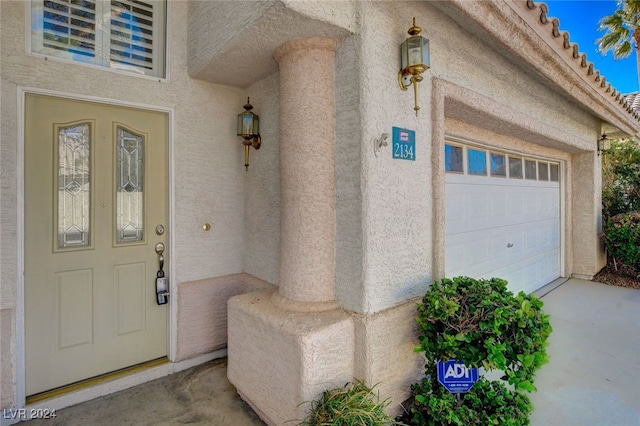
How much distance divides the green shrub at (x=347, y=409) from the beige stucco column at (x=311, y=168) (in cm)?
79

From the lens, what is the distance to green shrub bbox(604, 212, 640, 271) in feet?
27.9

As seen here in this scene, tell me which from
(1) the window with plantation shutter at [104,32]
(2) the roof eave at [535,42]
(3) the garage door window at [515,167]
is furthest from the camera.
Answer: (3) the garage door window at [515,167]

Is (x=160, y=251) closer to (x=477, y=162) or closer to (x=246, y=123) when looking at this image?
(x=246, y=123)

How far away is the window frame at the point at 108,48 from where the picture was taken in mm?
3310

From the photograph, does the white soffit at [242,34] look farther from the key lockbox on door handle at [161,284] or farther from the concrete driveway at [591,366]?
the concrete driveway at [591,366]

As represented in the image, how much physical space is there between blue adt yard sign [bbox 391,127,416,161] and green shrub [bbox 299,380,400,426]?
7.48ft

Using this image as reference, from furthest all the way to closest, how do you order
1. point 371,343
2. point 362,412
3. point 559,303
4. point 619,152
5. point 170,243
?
1. point 619,152
2. point 559,303
3. point 170,243
4. point 371,343
5. point 362,412

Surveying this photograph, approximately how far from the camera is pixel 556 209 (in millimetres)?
8797

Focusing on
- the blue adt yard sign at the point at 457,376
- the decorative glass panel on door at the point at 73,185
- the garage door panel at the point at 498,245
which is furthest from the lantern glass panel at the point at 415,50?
the decorative glass panel on door at the point at 73,185

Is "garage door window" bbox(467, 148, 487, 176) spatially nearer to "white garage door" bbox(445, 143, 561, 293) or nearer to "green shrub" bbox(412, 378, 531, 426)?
"white garage door" bbox(445, 143, 561, 293)

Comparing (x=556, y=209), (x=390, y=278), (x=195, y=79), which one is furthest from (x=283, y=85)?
(x=556, y=209)

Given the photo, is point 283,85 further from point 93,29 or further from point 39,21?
point 39,21

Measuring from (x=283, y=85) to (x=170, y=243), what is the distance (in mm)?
2454

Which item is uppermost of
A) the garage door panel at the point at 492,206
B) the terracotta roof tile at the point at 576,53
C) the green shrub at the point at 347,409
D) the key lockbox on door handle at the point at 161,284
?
the terracotta roof tile at the point at 576,53
